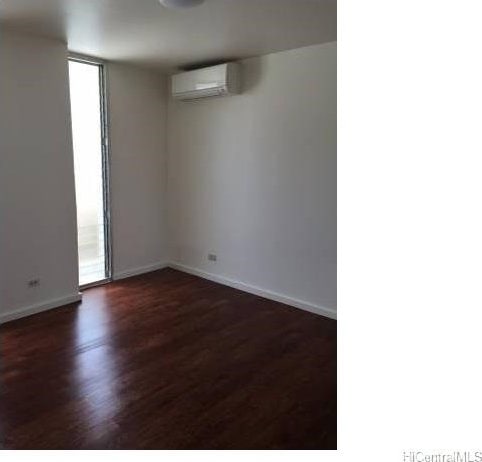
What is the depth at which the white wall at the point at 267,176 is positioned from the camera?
3670mm

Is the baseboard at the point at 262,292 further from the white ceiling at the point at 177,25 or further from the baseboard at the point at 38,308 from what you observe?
the white ceiling at the point at 177,25

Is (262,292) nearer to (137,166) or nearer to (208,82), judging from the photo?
(137,166)

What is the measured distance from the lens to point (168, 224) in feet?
17.3

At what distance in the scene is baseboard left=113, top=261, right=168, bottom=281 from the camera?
477 cm

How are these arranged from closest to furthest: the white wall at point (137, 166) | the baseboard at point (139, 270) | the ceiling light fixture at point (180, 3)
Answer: the ceiling light fixture at point (180, 3) → the white wall at point (137, 166) → the baseboard at point (139, 270)

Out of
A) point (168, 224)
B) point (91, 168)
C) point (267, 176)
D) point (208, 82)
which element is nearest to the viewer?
point (267, 176)

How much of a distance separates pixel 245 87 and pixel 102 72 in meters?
1.57

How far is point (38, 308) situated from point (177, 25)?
273 cm

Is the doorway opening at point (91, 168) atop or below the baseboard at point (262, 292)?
atop

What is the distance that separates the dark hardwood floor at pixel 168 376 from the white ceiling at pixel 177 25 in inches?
95.3

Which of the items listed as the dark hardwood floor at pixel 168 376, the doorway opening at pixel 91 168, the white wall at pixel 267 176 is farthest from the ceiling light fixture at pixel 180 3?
the dark hardwood floor at pixel 168 376

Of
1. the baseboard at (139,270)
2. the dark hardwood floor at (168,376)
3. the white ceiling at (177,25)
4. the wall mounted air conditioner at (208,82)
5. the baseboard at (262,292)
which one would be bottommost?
the dark hardwood floor at (168,376)

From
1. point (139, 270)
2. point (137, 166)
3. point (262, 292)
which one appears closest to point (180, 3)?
point (137, 166)
